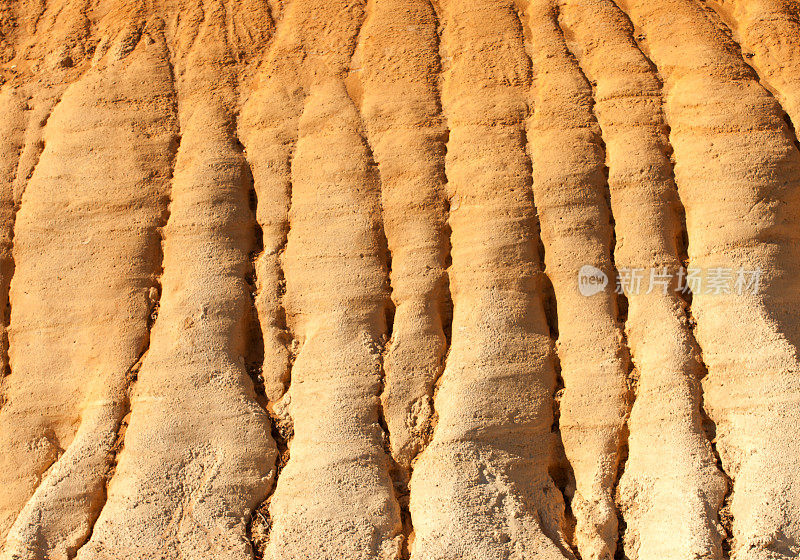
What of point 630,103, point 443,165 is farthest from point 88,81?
point 630,103

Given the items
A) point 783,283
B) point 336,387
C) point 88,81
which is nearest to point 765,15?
point 783,283

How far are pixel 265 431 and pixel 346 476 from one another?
44cm

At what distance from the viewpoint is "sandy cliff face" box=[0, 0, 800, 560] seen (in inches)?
129

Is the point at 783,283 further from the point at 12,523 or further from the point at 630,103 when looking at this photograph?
the point at 12,523

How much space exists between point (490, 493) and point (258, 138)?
2247 mm

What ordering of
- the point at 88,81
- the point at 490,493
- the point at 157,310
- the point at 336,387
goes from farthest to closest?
the point at 88,81, the point at 157,310, the point at 336,387, the point at 490,493

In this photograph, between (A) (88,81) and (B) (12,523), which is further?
(A) (88,81)

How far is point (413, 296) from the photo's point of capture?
3645mm

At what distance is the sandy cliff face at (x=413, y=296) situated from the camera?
328 cm

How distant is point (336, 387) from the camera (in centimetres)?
349

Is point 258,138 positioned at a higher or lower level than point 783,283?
higher

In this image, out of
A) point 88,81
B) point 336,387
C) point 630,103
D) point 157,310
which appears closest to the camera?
point 336,387

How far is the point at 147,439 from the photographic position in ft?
11.3

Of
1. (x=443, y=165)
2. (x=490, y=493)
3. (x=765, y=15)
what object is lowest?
(x=490, y=493)
